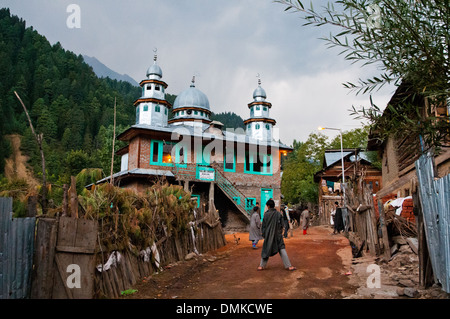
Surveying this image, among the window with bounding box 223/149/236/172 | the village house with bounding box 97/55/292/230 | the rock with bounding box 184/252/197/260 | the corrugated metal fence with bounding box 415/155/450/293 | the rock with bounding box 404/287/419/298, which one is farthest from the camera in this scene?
the window with bounding box 223/149/236/172

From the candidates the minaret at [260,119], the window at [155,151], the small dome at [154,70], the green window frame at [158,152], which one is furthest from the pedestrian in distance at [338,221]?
the small dome at [154,70]

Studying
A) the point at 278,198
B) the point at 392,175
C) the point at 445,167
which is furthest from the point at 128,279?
the point at 278,198

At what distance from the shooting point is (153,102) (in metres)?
28.3

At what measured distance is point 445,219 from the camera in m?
4.93

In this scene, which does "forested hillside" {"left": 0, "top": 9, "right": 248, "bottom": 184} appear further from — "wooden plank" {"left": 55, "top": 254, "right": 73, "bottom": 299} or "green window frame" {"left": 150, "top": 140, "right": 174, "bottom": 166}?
"wooden plank" {"left": 55, "top": 254, "right": 73, "bottom": 299}

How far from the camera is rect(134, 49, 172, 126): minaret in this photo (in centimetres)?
2819

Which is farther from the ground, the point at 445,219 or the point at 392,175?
the point at 392,175

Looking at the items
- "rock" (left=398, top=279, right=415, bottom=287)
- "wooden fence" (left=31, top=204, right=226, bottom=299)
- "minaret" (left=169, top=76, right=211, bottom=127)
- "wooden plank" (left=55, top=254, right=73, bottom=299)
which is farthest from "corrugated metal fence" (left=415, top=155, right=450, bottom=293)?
"minaret" (left=169, top=76, right=211, bottom=127)

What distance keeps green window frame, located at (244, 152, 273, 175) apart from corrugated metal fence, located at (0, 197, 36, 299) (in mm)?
20591

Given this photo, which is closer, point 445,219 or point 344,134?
point 445,219

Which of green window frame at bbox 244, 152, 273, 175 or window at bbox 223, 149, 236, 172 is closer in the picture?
window at bbox 223, 149, 236, 172

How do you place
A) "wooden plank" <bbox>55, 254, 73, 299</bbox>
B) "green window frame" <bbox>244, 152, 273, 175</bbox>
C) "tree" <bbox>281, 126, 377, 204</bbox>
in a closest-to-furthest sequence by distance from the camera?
1. "wooden plank" <bbox>55, 254, 73, 299</bbox>
2. "green window frame" <bbox>244, 152, 273, 175</bbox>
3. "tree" <bbox>281, 126, 377, 204</bbox>

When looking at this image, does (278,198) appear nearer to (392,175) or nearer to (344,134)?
(392,175)

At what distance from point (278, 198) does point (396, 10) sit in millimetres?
22585
